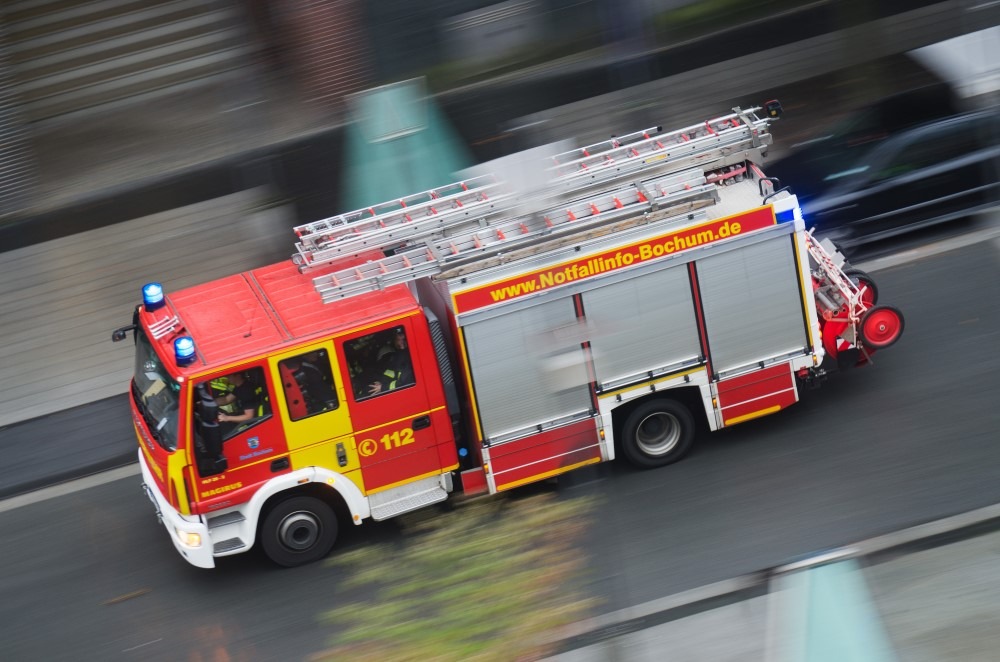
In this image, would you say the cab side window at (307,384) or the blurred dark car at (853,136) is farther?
the blurred dark car at (853,136)

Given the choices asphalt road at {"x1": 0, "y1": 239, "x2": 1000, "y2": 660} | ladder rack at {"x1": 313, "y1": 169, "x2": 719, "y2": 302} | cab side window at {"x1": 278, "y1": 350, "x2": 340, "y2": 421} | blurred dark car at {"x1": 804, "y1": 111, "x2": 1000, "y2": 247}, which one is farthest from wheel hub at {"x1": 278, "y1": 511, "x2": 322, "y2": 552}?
blurred dark car at {"x1": 804, "y1": 111, "x2": 1000, "y2": 247}

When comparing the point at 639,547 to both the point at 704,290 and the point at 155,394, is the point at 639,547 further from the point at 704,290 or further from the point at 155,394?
the point at 155,394

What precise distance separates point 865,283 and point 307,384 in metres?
5.20

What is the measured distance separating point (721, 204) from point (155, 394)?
4924 millimetres

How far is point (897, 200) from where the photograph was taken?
13.6m

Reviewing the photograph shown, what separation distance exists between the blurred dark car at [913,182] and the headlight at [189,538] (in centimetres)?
756

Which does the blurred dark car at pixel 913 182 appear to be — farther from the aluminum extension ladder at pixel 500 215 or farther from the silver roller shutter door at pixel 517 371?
the silver roller shutter door at pixel 517 371

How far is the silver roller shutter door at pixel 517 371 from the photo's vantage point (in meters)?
9.66

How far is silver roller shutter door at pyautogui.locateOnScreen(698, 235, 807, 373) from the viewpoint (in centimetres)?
1003

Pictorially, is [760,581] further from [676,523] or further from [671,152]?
[671,152]

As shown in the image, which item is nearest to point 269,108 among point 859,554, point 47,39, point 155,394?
point 47,39

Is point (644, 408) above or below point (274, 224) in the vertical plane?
below

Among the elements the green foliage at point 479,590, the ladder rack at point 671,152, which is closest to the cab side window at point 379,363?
the ladder rack at point 671,152

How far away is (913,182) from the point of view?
13477mm
